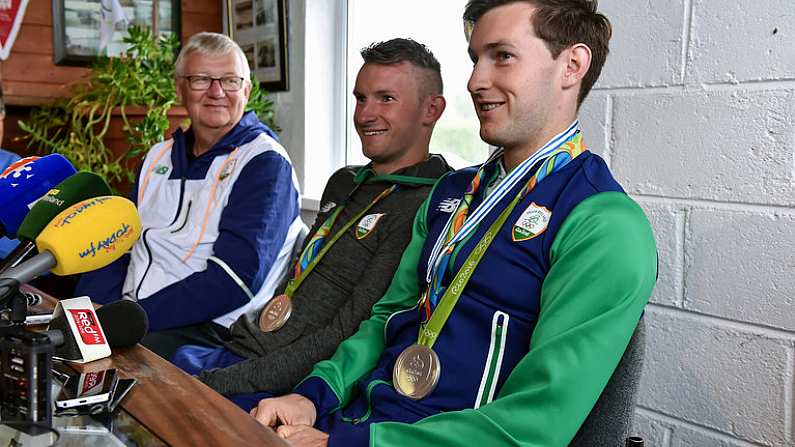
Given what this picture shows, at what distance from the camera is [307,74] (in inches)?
136

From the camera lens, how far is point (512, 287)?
1.38 meters

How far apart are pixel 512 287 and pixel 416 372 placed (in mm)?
231

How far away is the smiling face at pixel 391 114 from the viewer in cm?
208

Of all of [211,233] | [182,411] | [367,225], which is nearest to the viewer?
[182,411]

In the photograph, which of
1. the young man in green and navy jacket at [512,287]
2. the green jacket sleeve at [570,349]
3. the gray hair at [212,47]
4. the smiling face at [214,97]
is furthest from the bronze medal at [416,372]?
the gray hair at [212,47]

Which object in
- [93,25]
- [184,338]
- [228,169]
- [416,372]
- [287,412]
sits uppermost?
[93,25]

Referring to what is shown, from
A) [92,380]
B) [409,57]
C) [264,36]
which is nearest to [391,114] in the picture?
[409,57]

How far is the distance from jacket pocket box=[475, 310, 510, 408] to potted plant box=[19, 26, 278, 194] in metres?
2.32

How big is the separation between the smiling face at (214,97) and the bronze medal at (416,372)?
1.45 meters

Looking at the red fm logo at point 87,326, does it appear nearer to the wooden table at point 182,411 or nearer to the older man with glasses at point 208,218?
the wooden table at point 182,411

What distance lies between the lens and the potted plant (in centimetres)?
350

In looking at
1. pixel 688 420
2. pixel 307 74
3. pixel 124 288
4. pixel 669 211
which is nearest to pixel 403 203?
pixel 669 211

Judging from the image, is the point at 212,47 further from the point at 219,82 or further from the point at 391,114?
the point at 391,114

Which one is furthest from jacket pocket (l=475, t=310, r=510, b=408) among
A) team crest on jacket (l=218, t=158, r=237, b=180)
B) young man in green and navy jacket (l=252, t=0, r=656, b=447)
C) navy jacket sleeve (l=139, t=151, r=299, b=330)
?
team crest on jacket (l=218, t=158, r=237, b=180)
